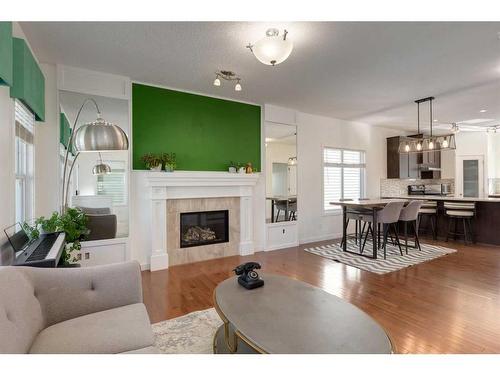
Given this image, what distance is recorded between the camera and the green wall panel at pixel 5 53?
177cm

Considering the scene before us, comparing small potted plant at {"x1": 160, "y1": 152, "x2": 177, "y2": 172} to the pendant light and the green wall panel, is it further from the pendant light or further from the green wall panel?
the pendant light

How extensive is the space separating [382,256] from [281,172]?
2303 mm

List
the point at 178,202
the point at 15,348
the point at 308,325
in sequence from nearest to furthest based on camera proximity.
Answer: the point at 15,348, the point at 308,325, the point at 178,202

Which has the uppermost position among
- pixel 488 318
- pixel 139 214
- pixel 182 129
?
pixel 182 129

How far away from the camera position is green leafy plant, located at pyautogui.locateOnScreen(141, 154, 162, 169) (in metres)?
3.91

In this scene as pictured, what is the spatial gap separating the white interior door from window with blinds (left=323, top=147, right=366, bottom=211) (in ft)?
11.3

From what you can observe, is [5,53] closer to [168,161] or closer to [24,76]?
[24,76]

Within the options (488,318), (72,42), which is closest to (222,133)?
(72,42)

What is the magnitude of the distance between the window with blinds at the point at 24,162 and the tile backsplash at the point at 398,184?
287 inches

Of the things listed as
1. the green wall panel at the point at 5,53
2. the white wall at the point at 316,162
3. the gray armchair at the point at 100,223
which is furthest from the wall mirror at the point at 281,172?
the green wall panel at the point at 5,53

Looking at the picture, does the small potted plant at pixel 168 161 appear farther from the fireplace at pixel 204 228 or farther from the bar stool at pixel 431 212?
the bar stool at pixel 431 212
